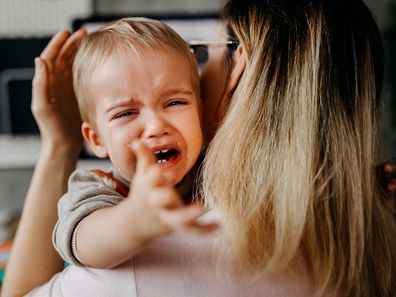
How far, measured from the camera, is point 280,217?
609 millimetres

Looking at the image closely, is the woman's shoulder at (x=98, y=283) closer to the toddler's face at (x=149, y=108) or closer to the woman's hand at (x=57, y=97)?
the toddler's face at (x=149, y=108)

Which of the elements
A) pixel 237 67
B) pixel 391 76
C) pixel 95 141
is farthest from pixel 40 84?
pixel 391 76

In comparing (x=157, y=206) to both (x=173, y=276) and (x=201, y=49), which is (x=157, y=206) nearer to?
(x=173, y=276)

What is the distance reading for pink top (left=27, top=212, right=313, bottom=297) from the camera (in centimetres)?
58

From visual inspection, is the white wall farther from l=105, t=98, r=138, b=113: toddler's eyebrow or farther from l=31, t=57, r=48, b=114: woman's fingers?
l=105, t=98, r=138, b=113: toddler's eyebrow

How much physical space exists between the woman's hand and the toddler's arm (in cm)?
50

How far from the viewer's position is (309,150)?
2.07ft

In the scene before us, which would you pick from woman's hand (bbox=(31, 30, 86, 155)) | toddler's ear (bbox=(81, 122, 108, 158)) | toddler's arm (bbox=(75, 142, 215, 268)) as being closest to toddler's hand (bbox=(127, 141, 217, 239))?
toddler's arm (bbox=(75, 142, 215, 268))

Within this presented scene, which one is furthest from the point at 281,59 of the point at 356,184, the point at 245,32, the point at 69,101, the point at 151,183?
the point at 69,101

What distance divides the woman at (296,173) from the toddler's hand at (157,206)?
15 cm

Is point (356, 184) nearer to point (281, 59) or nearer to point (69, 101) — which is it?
point (281, 59)

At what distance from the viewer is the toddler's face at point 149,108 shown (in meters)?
0.73

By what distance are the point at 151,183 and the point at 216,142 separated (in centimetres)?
25

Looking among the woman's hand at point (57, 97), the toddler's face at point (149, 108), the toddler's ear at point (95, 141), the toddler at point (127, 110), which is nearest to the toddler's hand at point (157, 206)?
the toddler at point (127, 110)
